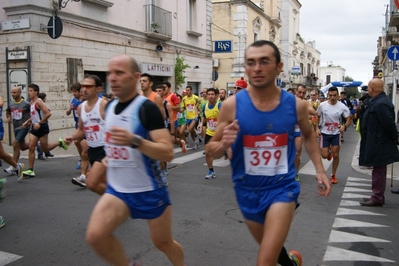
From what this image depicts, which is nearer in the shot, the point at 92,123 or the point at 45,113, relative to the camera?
the point at 92,123

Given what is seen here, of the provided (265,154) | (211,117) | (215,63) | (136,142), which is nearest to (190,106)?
(211,117)

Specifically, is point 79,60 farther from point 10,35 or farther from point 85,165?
point 85,165

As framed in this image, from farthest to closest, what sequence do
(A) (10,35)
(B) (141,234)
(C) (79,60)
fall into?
1. (C) (79,60)
2. (A) (10,35)
3. (B) (141,234)

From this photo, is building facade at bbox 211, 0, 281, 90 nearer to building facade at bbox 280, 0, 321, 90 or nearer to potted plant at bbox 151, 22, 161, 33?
building facade at bbox 280, 0, 321, 90

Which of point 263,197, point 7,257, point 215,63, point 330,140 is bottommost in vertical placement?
point 7,257

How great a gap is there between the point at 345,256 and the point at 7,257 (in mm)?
3498

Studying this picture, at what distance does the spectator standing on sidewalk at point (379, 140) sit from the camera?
642cm

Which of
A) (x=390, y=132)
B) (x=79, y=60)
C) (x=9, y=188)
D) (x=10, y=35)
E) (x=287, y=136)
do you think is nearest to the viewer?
(x=287, y=136)

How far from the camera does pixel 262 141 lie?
2994mm

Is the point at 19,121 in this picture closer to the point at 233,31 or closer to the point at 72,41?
the point at 72,41

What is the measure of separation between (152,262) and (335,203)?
3.74m

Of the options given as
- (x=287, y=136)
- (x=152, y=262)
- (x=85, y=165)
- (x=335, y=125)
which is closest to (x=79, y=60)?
(x=85, y=165)

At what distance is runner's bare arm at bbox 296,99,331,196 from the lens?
3132 millimetres

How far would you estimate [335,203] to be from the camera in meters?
6.65
